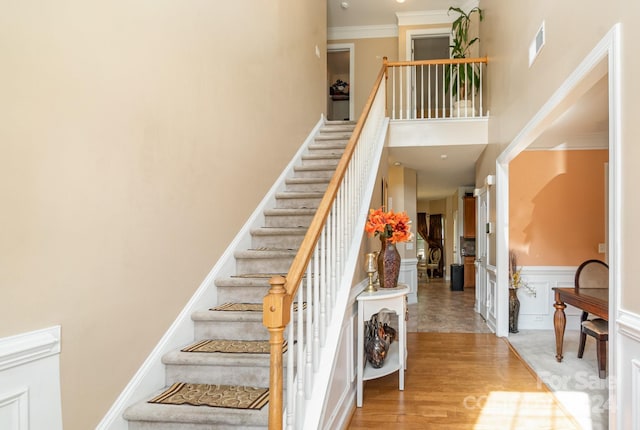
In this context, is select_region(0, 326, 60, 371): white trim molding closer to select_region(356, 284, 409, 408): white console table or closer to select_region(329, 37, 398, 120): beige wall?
select_region(356, 284, 409, 408): white console table

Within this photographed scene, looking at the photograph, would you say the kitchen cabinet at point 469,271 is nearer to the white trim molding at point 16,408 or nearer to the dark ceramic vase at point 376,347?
the dark ceramic vase at point 376,347

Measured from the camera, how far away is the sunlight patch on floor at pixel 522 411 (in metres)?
2.73

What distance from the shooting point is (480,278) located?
6.31 metres

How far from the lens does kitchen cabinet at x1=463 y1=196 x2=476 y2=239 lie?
9.93 metres

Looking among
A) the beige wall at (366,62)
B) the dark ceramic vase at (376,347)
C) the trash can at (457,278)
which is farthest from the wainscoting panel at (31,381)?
the trash can at (457,278)

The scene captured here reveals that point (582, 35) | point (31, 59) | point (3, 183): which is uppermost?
point (582, 35)

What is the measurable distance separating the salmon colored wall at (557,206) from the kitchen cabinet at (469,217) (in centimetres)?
451

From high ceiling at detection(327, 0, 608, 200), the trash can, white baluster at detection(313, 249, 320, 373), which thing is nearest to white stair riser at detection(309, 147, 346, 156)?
high ceiling at detection(327, 0, 608, 200)

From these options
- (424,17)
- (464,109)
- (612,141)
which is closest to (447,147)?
(464,109)

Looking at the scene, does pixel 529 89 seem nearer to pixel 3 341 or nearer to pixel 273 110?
pixel 273 110

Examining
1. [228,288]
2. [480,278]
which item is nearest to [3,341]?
[228,288]

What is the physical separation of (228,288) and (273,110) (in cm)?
204

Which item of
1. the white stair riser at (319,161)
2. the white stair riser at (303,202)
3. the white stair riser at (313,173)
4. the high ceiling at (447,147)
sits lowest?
the white stair riser at (303,202)

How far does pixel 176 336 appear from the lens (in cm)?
250
